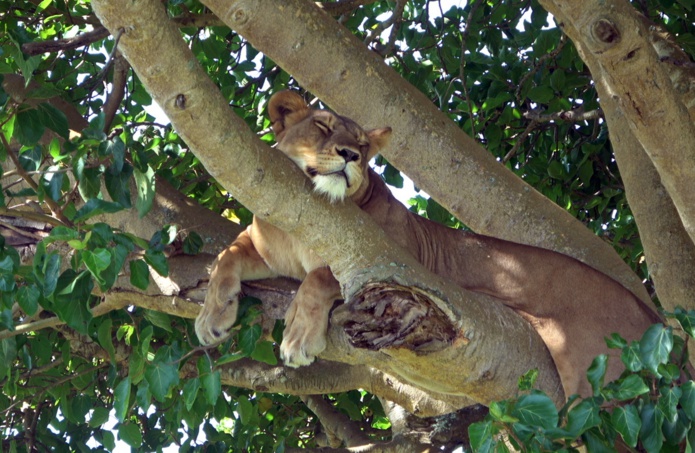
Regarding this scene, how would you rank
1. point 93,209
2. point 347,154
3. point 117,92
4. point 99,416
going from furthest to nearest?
1. point 117,92
2. point 99,416
3. point 347,154
4. point 93,209

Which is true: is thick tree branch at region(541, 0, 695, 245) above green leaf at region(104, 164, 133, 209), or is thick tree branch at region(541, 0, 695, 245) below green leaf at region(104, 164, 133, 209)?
below

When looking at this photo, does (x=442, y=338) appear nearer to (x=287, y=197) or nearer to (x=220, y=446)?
(x=287, y=197)

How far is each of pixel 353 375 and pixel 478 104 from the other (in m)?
2.72

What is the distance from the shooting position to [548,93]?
6.81m

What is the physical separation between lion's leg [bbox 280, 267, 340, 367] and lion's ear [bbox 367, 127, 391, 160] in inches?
42.3

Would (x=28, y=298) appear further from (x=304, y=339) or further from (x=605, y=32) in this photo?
(x=605, y=32)

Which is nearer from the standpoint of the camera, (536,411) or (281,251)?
(536,411)

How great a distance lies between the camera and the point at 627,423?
10.3ft

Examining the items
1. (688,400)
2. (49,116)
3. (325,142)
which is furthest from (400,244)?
(688,400)

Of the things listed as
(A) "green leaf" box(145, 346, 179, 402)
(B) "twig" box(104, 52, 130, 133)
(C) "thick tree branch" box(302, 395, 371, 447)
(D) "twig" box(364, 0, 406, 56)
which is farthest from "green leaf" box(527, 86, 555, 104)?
(A) "green leaf" box(145, 346, 179, 402)

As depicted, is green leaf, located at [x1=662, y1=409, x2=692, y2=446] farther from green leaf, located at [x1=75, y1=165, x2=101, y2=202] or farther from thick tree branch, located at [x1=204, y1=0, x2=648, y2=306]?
green leaf, located at [x1=75, y1=165, x2=101, y2=202]

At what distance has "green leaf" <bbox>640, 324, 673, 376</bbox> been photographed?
3.21 m

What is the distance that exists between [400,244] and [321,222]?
3.90ft

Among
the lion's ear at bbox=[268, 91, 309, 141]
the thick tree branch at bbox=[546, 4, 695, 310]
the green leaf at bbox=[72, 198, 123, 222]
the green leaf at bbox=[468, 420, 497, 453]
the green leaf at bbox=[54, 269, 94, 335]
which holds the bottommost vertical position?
the green leaf at bbox=[468, 420, 497, 453]
